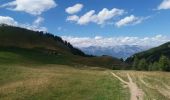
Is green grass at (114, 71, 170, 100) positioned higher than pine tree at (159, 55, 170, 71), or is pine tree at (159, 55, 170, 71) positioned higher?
pine tree at (159, 55, 170, 71)

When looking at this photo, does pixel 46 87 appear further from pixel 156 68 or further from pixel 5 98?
pixel 156 68

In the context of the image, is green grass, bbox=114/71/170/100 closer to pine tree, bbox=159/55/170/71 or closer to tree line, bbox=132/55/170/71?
pine tree, bbox=159/55/170/71

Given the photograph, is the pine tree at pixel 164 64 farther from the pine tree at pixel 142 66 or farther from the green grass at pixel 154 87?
the green grass at pixel 154 87

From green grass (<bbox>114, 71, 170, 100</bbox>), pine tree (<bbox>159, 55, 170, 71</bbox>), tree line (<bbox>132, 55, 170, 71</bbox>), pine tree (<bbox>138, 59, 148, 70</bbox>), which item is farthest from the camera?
pine tree (<bbox>138, 59, 148, 70</bbox>)

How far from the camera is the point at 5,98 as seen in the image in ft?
111

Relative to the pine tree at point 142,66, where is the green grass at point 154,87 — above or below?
below

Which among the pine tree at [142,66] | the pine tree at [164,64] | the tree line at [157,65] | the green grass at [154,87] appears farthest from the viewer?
the pine tree at [142,66]

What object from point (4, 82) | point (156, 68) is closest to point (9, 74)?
point (4, 82)

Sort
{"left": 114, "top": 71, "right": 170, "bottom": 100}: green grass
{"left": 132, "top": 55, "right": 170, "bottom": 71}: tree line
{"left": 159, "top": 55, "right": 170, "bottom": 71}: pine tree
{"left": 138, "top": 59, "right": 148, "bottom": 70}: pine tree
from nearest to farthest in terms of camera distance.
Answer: {"left": 114, "top": 71, "right": 170, "bottom": 100}: green grass → {"left": 159, "top": 55, "right": 170, "bottom": 71}: pine tree → {"left": 132, "top": 55, "right": 170, "bottom": 71}: tree line → {"left": 138, "top": 59, "right": 148, "bottom": 70}: pine tree

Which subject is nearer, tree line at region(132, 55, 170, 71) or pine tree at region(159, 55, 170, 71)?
pine tree at region(159, 55, 170, 71)

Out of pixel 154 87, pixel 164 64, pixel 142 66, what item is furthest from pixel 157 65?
pixel 154 87

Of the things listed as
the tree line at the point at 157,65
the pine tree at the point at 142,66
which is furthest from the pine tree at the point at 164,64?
the pine tree at the point at 142,66

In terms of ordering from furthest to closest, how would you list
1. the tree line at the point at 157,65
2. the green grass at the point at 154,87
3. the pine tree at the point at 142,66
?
the pine tree at the point at 142,66, the tree line at the point at 157,65, the green grass at the point at 154,87

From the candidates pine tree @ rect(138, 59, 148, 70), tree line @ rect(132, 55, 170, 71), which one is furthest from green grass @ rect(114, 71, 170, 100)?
pine tree @ rect(138, 59, 148, 70)
